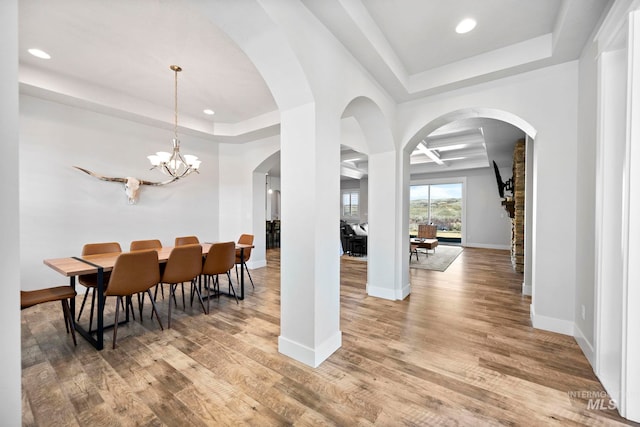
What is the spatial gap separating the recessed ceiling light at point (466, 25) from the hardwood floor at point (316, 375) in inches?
117

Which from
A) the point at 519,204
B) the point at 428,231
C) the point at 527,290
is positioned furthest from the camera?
the point at 428,231

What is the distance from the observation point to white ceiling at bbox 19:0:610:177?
212cm

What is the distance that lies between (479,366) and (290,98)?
263 cm

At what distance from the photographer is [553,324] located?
2.60 metres

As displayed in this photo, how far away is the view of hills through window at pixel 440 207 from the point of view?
9.63 m

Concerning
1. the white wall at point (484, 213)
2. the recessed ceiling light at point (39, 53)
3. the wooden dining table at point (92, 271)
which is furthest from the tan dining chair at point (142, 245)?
the white wall at point (484, 213)

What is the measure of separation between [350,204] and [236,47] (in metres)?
10.4

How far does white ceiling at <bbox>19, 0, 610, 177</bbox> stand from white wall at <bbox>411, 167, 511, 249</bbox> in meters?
7.06

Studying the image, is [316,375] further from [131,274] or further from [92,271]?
[92,271]

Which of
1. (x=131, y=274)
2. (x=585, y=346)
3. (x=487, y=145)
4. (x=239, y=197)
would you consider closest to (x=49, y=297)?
(x=131, y=274)

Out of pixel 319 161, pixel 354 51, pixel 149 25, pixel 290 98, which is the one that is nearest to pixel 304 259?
pixel 319 161

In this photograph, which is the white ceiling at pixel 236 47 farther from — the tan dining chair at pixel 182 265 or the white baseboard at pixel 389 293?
the white baseboard at pixel 389 293

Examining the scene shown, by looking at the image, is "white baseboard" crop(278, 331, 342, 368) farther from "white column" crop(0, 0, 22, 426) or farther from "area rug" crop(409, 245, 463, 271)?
"area rug" crop(409, 245, 463, 271)

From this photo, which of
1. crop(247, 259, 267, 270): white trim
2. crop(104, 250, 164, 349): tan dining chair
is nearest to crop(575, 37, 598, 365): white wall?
crop(104, 250, 164, 349): tan dining chair
